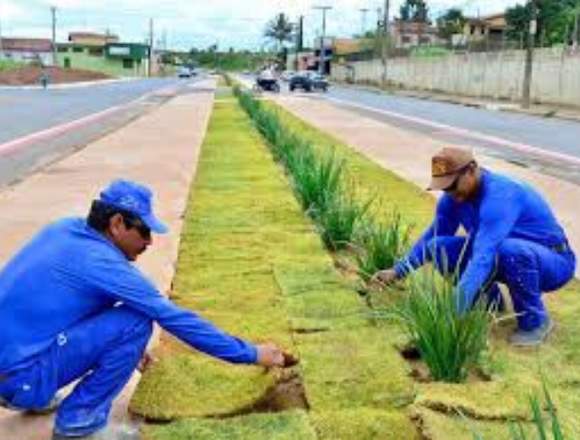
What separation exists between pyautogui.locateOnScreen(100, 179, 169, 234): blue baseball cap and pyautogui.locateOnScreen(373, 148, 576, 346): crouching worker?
5.50 ft

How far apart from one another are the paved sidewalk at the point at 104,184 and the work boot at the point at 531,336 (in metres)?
2.05

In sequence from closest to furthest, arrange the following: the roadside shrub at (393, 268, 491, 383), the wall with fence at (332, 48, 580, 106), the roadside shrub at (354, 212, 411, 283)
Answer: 1. the roadside shrub at (393, 268, 491, 383)
2. the roadside shrub at (354, 212, 411, 283)
3. the wall with fence at (332, 48, 580, 106)

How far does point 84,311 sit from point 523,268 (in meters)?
2.51

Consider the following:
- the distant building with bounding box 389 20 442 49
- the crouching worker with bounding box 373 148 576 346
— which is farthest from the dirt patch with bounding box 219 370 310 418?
the distant building with bounding box 389 20 442 49

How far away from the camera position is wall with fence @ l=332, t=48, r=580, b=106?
152ft

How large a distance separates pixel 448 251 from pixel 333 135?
Result: 1727 cm

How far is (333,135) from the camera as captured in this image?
23.1 metres

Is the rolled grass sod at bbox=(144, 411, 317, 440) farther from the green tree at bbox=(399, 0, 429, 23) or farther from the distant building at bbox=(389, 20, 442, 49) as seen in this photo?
the green tree at bbox=(399, 0, 429, 23)

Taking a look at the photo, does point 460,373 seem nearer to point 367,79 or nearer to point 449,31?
point 367,79

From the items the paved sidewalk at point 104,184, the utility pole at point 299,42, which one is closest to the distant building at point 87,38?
the utility pole at point 299,42

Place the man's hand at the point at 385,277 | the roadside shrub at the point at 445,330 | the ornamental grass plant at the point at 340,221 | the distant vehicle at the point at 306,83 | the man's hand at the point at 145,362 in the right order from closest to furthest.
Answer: the roadside shrub at the point at 445,330 < the man's hand at the point at 145,362 < the man's hand at the point at 385,277 < the ornamental grass plant at the point at 340,221 < the distant vehicle at the point at 306,83

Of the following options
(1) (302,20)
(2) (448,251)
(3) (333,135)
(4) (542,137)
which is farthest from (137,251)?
(1) (302,20)

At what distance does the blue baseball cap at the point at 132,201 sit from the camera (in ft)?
12.9

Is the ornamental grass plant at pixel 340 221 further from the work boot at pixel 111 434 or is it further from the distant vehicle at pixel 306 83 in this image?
the distant vehicle at pixel 306 83
